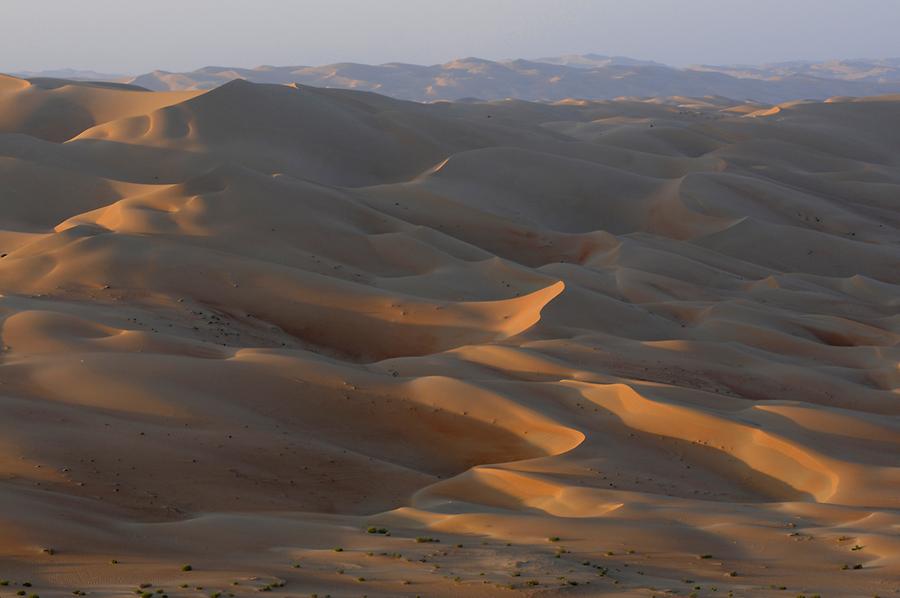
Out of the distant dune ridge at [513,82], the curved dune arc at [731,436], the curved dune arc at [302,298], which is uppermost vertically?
the distant dune ridge at [513,82]

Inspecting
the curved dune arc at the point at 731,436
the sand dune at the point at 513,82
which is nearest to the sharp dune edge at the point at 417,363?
the curved dune arc at the point at 731,436

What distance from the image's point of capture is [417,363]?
18.8 m

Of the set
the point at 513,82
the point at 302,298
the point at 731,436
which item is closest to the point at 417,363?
the point at 302,298

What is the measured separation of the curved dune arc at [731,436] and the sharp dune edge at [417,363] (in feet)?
0.15

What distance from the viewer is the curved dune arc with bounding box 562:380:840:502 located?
Result: 15.5m

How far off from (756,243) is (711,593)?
24.2 meters

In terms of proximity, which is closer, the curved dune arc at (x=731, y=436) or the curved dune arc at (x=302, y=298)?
the curved dune arc at (x=731, y=436)

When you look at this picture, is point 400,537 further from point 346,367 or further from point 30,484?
point 346,367

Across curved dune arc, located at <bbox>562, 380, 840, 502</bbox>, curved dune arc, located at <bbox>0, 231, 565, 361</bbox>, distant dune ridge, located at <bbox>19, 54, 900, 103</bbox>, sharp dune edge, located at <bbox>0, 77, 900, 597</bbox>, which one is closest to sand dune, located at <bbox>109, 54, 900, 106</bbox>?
distant dune ridge, located at <bbox>19, 54, 900, 103</bbox>

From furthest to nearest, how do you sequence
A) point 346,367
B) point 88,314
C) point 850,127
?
1. point 850,127
2. point 88,314
3. point 346,367

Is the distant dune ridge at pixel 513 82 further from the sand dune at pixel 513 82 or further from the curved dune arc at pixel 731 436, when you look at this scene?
the curved dune arc at pixel 731 436

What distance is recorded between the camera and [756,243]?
3319cm

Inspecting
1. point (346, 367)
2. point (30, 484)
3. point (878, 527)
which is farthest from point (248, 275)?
point (878, 527)

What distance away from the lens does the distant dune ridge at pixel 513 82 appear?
14788cm
